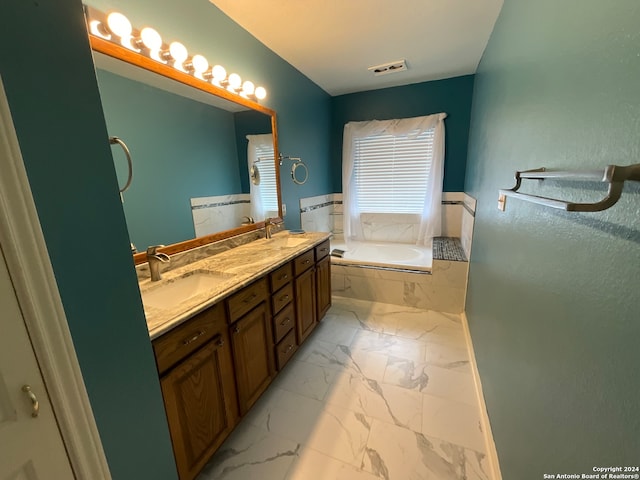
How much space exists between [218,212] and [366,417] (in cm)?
161

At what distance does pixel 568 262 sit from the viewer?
0.71 metres

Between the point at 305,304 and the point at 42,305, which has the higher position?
the point at 42,305

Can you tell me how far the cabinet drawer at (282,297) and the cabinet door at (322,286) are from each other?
47 centimetres

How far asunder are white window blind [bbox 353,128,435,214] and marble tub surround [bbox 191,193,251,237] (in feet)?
6.56

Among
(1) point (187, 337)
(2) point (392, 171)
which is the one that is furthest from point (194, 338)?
(2) point (392, 171)

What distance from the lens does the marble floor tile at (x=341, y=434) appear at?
1326mm

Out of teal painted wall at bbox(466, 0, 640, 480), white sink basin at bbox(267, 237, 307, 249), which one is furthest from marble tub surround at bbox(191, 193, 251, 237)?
teal painted wall at bbox(466, 0, 640, 480)

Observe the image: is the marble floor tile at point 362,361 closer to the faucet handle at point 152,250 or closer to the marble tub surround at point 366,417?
the marble tub surround at point 366,417

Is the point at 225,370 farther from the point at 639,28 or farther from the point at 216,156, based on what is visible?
the point at 639,28

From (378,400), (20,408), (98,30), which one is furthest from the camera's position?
(378,400)

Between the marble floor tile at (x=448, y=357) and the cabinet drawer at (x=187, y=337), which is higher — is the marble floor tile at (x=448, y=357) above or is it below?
below

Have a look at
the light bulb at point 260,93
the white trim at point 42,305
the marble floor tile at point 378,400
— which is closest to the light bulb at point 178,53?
the light bulb at point 260,93

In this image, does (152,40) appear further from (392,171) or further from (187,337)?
(392,171)

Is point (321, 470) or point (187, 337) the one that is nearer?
point (187, 337)
